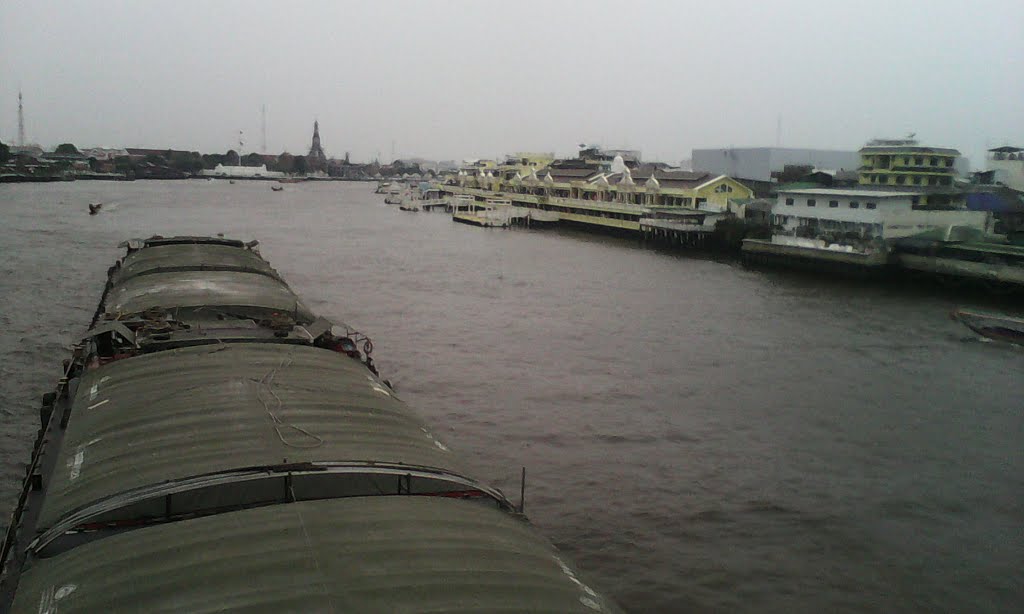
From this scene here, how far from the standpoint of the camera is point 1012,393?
44.8ft

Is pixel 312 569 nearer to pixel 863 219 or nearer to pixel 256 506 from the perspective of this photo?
pixel 256 506

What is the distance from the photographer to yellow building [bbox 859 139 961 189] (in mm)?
37156

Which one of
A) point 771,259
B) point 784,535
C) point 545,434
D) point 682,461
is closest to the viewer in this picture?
point 784,535

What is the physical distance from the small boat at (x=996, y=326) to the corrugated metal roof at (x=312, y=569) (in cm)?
1746

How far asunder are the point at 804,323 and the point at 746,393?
7.25 metres

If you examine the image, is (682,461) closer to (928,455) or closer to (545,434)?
(545,434)

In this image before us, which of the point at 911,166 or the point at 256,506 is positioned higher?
the point at 911,166

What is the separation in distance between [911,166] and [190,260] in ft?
118

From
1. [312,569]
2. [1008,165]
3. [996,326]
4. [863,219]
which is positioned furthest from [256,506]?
[1008,165]

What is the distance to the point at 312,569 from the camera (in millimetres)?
3383

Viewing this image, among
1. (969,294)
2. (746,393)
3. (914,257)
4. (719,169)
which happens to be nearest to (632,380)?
(746,393)

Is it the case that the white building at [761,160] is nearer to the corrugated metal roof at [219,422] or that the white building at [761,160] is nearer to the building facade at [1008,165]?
the building facade at [1008,165]

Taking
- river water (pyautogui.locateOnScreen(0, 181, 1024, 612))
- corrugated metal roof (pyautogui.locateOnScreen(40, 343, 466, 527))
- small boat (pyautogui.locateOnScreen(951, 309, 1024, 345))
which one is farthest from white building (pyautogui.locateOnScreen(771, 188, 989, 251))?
corrugated metal roof (pyautogui.locateOnScreen(40, 343, 466, 527))

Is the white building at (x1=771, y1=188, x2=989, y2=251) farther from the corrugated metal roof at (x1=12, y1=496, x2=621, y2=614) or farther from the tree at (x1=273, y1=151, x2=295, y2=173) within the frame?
the tree at (x1=273, y1=151, x2=295, y2=173)
